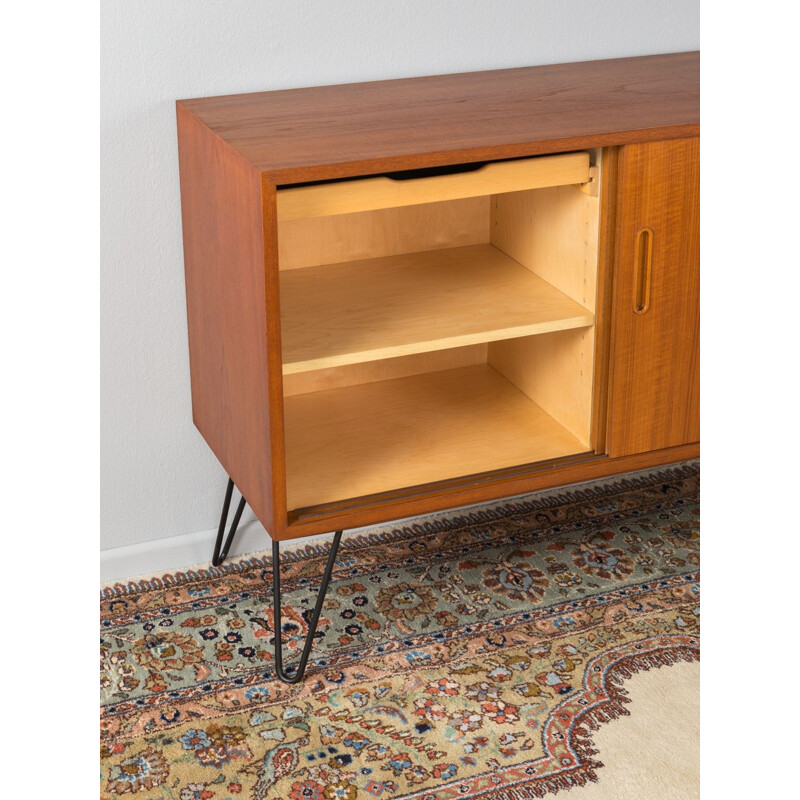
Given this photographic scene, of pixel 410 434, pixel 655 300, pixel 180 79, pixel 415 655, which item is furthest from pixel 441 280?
Answer: pixel 415 655

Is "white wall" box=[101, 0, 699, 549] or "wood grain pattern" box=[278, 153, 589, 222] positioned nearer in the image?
"wood grain pattern" box=[278, 153, 589, 222]

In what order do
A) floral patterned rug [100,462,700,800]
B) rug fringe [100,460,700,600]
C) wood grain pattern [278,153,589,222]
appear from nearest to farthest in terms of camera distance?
wood grain pattern [278,153,589,222], floral patterned rug [100,462,700,800], rug fringe [100,460,700,600]

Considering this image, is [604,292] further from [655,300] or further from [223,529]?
[223,529]

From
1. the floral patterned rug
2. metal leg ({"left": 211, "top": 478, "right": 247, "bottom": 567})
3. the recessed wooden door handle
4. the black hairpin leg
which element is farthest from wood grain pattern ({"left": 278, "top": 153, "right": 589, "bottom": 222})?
the floral patterned rug

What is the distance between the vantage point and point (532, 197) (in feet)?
5.81

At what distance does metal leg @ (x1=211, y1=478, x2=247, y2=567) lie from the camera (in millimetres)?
1920

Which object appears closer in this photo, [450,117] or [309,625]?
[450,117]

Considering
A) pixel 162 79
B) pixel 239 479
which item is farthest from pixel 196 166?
pixel 239 479

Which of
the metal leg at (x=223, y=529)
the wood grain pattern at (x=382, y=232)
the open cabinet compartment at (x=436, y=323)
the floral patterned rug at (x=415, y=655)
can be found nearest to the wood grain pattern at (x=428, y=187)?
the open cabinet compartment at (x=436, y=323)

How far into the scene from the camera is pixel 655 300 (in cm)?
162

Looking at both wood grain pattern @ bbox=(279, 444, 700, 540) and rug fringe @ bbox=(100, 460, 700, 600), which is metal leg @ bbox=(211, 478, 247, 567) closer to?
rug fringe @ bbox=(100, 460, 700, 600)

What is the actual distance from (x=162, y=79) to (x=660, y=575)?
129 cm

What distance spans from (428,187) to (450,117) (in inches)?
6.9
